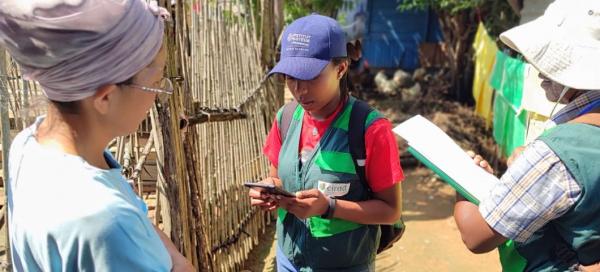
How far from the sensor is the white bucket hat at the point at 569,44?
3.78 ft

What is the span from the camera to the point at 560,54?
1.20 m

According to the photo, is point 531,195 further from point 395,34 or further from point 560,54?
point 395,34

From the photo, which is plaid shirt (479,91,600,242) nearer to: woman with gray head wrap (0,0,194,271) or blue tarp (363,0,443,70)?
woman with gray head wrap (0,0,194,271)

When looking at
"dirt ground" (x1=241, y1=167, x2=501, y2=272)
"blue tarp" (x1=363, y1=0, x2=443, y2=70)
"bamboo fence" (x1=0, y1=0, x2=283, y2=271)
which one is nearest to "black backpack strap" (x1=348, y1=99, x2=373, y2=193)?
"bamboo fence" (x1=0, y1=0, x2=283, y2=271)

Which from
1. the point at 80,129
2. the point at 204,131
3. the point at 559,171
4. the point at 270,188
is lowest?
the point at 204,131

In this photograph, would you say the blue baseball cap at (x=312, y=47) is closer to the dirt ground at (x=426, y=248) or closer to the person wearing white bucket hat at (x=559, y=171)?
the person wearing white bucket hat at (x=559, y=171)

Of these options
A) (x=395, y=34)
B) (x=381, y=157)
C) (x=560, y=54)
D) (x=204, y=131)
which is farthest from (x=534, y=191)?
(x=395, y=34)

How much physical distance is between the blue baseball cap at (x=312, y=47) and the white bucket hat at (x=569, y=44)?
64cm

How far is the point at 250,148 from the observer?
3.78 m

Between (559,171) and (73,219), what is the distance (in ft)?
3.50

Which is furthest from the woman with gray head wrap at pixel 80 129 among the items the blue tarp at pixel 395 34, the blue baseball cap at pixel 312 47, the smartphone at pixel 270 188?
the blue tarp at pixel 395 34

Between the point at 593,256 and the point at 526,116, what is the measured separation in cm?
367

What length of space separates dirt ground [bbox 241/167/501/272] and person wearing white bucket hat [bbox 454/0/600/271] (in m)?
2.79

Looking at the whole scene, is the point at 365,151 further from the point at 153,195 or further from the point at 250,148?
the point at 250,148
